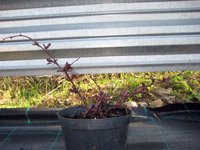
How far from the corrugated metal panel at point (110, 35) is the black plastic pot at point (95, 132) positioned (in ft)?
2.11

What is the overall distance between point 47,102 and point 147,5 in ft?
5.48

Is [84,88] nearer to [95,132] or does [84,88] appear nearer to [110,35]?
[110,35]

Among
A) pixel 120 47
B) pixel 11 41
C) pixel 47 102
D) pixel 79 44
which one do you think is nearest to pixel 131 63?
pixel 120 47

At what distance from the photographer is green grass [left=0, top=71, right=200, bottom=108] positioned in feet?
10.3

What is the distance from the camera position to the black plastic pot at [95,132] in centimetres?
149

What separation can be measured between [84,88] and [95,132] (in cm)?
179

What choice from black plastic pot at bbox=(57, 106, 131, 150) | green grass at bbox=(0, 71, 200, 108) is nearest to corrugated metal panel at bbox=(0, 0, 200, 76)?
black plastic pot at bbox=(57, 106, 131, 150)

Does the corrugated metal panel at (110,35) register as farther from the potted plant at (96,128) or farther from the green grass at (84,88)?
the green grass at (84,88)

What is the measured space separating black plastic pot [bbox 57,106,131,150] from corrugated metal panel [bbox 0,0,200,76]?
2.11ft

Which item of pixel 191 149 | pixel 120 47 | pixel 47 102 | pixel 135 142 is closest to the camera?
pixel 191 149

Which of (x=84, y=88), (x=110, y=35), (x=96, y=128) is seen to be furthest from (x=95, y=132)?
(x=84, y=88)

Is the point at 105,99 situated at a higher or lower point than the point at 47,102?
higher

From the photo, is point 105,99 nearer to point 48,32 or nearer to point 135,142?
point 135,142

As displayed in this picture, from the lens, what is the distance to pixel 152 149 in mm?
1829
